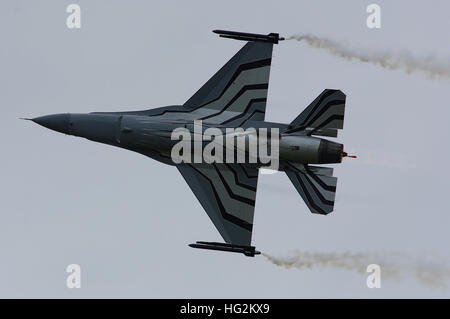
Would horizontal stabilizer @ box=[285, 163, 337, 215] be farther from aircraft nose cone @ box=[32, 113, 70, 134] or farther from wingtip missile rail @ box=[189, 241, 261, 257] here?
aircraft nose cone @ box=[32, 113, 70, 134]

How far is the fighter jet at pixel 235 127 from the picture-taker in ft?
97.3

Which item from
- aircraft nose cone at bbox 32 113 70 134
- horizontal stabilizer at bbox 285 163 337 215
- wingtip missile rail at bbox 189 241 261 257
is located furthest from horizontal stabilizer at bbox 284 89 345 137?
aircraft nose cone at bbox 32 113 70 134

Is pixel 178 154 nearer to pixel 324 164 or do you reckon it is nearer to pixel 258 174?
pixel 258 174

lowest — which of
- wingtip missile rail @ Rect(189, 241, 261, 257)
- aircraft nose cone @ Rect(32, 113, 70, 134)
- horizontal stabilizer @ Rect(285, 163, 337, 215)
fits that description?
wingtip missile rail @ Rect(189, 241, 261, 257)

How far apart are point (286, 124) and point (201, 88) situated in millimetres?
3785

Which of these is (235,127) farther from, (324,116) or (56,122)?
(56,122)

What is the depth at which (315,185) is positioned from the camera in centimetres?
3006

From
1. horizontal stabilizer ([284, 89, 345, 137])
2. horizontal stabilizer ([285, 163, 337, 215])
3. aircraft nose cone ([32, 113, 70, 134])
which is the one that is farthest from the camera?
aircraft nose cone ([32, 113, 70, 134])

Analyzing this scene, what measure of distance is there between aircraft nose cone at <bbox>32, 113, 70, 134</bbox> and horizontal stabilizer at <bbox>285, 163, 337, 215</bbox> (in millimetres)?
8533

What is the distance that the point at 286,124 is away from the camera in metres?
30.2

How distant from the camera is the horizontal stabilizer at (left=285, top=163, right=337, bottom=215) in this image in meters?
30.0

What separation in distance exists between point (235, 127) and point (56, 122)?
6.83 metres

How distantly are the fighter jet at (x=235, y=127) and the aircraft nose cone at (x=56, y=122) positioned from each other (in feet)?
0.12

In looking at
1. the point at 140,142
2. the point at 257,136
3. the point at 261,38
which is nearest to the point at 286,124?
the point at 257,136
